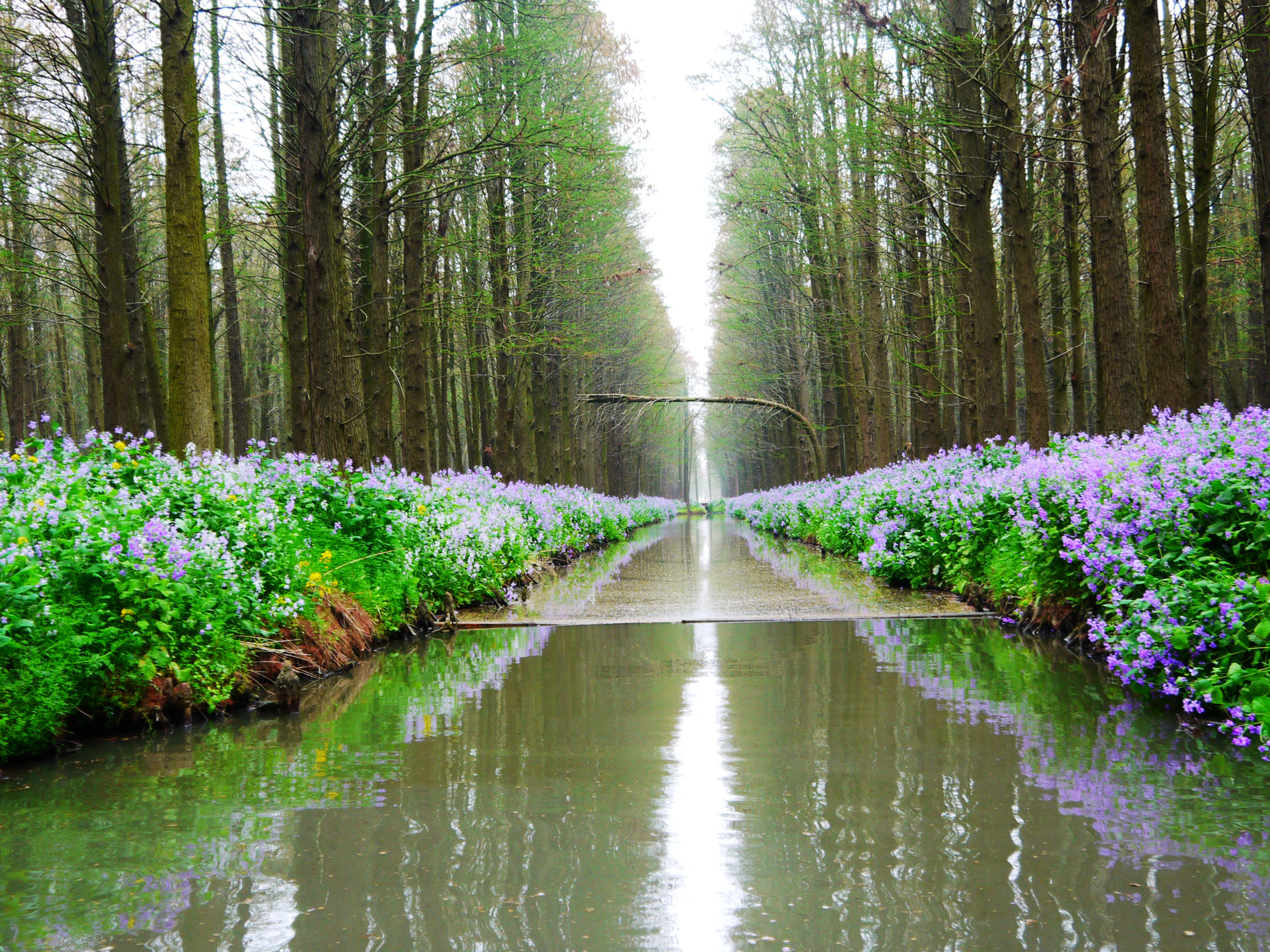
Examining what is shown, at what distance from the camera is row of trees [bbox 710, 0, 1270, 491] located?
32.9ft

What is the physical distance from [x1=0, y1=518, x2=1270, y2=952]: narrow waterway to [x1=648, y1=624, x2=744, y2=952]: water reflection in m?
0.01

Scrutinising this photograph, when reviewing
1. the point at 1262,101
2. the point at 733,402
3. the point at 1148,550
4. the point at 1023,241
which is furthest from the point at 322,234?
the point at 733,402

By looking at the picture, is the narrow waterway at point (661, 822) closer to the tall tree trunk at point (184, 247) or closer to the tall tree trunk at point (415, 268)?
the tall tree trunk at point (184, 247)

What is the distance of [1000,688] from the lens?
17.1ft

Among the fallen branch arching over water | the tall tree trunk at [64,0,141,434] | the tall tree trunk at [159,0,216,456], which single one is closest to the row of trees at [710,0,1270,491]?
the fallen branch arching over water

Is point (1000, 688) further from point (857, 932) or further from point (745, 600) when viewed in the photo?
point (745, 600)

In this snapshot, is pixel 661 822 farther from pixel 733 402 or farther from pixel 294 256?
pixel 733 402

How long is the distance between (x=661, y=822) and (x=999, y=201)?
19.2 metres

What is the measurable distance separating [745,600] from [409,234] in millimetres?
7947

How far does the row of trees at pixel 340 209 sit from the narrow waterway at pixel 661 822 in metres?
4.87

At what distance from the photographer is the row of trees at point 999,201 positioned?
395 inches

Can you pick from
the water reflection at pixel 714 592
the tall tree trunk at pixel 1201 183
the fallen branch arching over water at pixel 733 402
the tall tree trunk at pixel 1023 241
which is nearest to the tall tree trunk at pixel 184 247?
the water reflection at pixel 714 592

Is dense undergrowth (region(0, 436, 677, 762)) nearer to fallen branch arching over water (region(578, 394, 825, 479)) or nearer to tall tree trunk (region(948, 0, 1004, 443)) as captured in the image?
tall tree trunk (region(948, 0, 1004, 443))

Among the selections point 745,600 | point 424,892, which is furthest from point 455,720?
point 745,600
